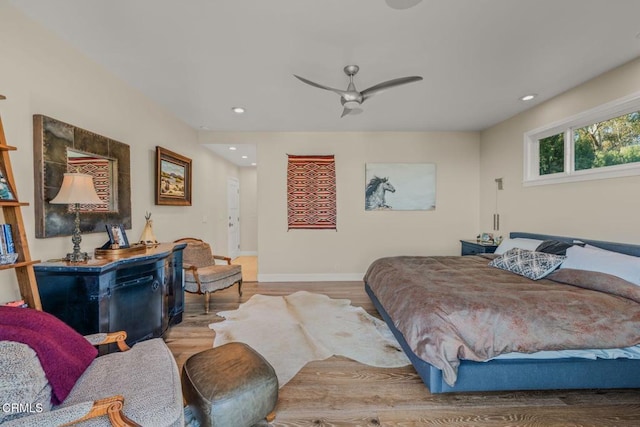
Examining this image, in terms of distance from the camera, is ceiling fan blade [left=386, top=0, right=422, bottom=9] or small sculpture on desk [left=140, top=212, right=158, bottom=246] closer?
ceiling fan blade [left=386, top=0, right=422, bottom=9]

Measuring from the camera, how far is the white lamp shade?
6.75 ft

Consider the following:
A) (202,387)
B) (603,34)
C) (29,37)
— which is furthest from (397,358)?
(29,37)

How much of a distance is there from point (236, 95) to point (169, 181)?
158cm

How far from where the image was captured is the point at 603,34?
7.30 feet

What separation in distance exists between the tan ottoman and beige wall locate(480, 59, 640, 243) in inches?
143

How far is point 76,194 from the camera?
2080 millimetres

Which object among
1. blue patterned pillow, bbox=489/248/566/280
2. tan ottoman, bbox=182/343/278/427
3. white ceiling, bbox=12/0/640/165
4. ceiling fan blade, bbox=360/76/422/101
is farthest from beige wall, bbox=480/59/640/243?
tan ottoman, bbox=182/343/278/427

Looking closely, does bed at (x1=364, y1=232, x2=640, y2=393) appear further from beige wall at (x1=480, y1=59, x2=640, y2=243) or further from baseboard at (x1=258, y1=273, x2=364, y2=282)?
baseboard at (x1=258, y1=273, x2=364, y2=282)

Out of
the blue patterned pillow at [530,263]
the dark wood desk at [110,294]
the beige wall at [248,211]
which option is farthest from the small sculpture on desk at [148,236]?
the beige wall at [248,211]

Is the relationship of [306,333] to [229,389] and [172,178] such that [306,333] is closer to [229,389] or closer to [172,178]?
[229,389]

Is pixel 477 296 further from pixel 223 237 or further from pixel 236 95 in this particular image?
pixel 223 237

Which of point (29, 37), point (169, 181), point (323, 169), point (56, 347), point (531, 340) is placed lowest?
point (531, 340)

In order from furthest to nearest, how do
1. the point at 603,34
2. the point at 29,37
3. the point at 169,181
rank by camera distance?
the point at 169,181 → the point at 603,34 → the point at 29,37

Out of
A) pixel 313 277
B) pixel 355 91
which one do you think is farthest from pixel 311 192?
pixel 355 91
